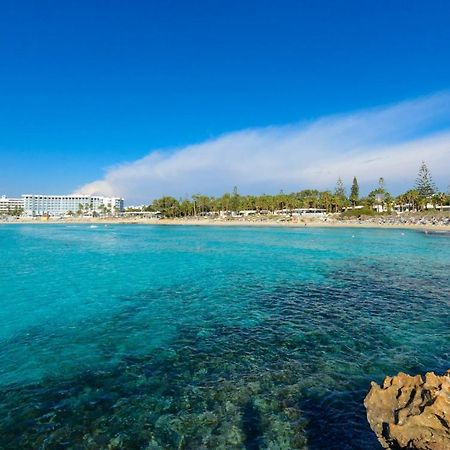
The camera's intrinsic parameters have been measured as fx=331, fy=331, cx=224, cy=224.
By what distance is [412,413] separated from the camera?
5.05 m

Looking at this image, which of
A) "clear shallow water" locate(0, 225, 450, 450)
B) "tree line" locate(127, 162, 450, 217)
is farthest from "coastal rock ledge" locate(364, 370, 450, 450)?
"tree line" locate(127, 162, 450, 217)

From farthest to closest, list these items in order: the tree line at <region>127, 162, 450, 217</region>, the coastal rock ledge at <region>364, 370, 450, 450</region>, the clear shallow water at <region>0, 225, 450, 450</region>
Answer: the tree line at <region>127, 162, 450, 217</region>
the clear shallow water at <region>0, 225, 450, 450</region>
the coastal rock ledge at <region>364, 370, 450, 450</region>

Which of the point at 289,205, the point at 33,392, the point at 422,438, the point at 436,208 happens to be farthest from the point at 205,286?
the point at 289,205

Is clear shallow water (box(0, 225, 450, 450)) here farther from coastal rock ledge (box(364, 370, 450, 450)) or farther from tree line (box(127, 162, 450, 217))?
tree line (box(127, 162, 450, 217))

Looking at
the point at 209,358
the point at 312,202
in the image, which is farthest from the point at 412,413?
the point at 312,202

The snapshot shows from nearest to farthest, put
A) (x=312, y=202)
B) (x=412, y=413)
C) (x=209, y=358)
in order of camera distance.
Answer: (x=412, y=413), (x=209, y=358), (x=312, y=202)

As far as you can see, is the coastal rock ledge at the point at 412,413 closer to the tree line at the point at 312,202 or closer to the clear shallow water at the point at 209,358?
the clear shallow water at the point at 209,358

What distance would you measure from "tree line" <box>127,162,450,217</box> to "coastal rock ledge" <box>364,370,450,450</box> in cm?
13258

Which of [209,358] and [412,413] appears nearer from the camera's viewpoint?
[412,413]

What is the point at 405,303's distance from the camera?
1661 centimetres

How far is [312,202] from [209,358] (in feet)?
501

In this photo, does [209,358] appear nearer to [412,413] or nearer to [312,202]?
[412,413]

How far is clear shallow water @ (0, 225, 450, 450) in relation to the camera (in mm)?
6910

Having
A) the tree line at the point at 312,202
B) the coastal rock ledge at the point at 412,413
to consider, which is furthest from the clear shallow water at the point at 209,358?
the tree line at the point at 312,202
